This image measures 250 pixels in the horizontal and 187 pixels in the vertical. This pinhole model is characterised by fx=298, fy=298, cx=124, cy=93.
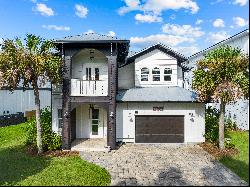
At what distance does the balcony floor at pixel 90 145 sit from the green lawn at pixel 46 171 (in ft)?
6.15

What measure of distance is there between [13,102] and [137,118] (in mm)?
17689

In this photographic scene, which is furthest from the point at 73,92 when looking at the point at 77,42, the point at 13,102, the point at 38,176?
the point at 13,102

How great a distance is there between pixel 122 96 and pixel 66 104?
4.31 meters

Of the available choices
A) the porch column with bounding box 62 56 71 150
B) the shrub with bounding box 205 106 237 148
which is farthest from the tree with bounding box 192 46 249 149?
the porch column with bounding box 62 56 71 150

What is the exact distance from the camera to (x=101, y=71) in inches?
880

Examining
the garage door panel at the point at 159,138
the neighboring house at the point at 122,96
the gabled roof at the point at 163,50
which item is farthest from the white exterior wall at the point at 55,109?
the gabled roof at the point at 163,50

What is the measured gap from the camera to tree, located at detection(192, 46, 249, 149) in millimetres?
17016

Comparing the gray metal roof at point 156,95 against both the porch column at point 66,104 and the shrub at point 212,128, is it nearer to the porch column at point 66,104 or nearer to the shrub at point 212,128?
the shrub at point 212,128

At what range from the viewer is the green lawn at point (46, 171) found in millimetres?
13169

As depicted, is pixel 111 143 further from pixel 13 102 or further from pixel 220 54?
pixel 13 102

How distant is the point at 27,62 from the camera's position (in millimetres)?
17094

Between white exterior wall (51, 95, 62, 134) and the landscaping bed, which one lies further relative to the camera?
white exterior wall (51, 95, 62, 134)

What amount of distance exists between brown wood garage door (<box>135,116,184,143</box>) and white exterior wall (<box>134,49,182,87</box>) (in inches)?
131

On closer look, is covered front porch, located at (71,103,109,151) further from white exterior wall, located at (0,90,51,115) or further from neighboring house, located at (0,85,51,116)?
white exterior wall, located at (0,90,51,115)
